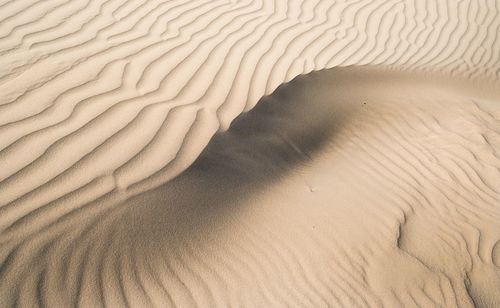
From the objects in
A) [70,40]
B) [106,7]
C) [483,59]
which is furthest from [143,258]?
[483,59]

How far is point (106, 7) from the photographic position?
454 cm

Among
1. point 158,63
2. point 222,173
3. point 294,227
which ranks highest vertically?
point 158,63

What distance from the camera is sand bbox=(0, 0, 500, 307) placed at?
1930mm

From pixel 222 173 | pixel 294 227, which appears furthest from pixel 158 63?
pixel 294 227

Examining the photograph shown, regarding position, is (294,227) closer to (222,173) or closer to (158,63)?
(222,173)

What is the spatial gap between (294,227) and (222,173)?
0.58 metres

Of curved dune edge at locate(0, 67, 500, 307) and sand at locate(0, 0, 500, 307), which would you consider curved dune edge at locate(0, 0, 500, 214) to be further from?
curved dune edge at locate(0, 67, 500, 307)

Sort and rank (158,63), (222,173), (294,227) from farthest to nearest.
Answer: (158,63) < (222,173) < (294,227)

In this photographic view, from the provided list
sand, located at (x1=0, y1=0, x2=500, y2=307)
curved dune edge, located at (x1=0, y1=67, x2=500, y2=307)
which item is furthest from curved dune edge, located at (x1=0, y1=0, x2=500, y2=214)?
curved dune edge, located at (x1=0, y1=67, x2=500, y2=307)

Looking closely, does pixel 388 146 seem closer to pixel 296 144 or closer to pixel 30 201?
pixel 296 144

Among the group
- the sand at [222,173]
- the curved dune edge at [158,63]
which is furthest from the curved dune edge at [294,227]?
the curved dune edge at [158,63]

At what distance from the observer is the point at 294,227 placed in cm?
221

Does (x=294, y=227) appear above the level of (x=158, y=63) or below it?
below

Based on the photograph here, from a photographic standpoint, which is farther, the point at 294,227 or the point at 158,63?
the point at 158,63
